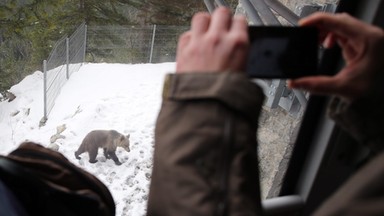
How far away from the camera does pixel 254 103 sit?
1.33 feet

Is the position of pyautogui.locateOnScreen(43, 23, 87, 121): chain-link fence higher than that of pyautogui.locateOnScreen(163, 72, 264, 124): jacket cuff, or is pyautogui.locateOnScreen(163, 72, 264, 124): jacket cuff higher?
pyautogui.locateOnScreen(163, 72, 264, 124): jacket cuff

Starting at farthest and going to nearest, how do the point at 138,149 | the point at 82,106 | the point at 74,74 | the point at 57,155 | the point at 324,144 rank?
1. the point at 74,74
2. the point at 82,106
3. the point at 138,149
4. the point at 324,144
5. the point at 57,155

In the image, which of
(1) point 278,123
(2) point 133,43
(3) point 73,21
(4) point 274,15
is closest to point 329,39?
(4) point 274,15

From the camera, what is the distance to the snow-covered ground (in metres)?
2.90

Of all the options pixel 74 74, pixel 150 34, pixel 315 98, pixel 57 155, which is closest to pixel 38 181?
pixel 57 155

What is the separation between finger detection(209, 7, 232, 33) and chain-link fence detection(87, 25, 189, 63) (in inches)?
199

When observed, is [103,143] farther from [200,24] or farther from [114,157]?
[200,24]

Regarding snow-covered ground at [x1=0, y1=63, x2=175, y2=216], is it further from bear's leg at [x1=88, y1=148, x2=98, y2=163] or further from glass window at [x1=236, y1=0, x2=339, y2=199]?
glass window at [x1=236, y1=0, x2=339, y2=199]

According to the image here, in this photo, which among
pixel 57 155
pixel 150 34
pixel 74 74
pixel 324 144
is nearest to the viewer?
pixel 57 155

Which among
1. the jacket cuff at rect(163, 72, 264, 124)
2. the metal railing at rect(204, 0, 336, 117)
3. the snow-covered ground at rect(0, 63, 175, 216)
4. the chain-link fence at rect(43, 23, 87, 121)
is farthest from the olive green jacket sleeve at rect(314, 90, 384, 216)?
the chain-link fence at rect(43, 23, 87, 121)

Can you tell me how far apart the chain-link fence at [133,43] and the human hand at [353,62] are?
16.4 feet

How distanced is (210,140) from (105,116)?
3809mm

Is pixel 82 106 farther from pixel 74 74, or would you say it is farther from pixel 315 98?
pixel 315 98

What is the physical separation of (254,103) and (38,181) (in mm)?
277
